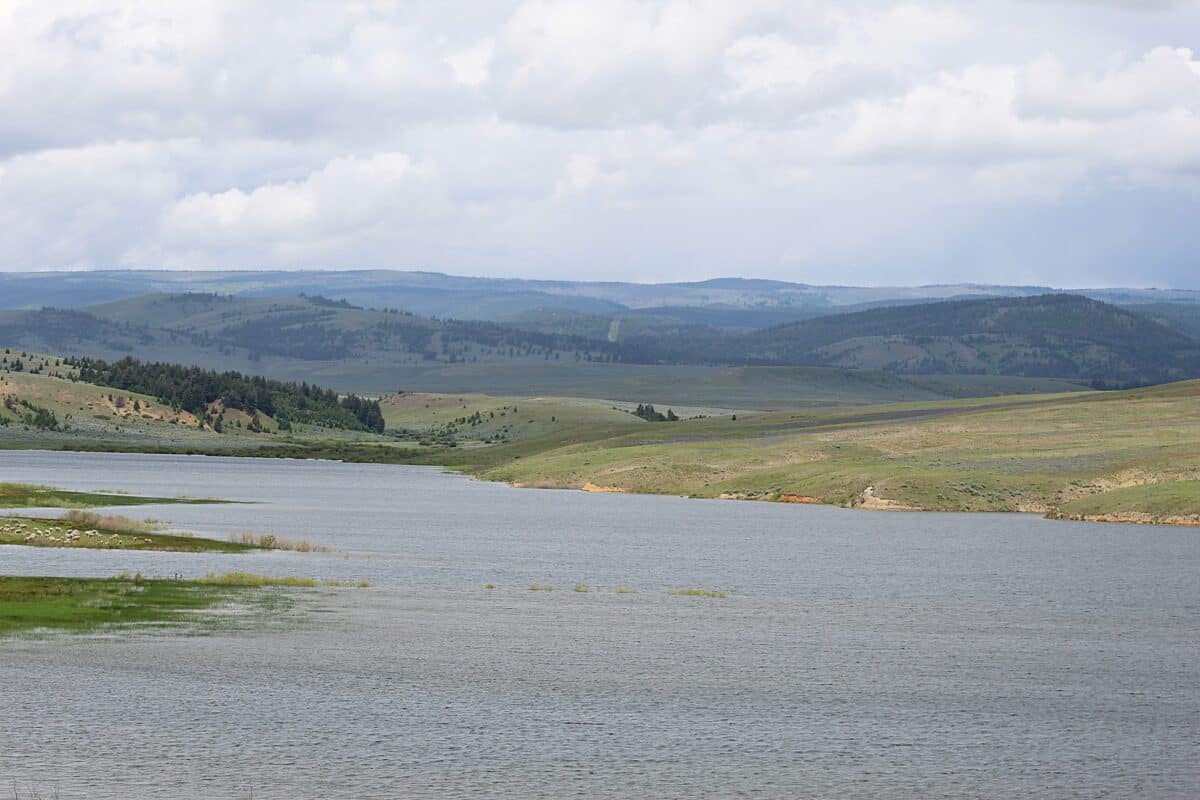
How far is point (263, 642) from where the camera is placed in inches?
1843

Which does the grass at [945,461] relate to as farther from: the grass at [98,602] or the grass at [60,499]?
the grass at [98,602]

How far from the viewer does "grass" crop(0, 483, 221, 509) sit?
92812 mm

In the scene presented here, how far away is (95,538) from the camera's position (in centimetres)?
7312

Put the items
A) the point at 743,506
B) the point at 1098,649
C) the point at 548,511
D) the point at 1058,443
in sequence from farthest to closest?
1. the point at 1058,443
2. the point at 743,506
3. the point at 548,511
4. the point at 1098,649

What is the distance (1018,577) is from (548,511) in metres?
50.3

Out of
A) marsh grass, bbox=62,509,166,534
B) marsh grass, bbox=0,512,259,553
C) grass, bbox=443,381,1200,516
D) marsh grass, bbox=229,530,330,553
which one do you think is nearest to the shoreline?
grass, bbox=443,381,1200,516

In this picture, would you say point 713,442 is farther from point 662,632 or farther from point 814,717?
point 814,717

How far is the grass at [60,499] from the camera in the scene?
92.8 meters

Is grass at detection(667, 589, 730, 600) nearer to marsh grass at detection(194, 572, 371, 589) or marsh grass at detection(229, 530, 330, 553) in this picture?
marsh grass at detection(194, 572, 371, 589)

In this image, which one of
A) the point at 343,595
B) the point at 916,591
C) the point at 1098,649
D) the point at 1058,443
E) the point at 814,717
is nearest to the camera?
the point at 814,717

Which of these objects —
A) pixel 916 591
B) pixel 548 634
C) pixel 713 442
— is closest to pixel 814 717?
pixel 548 634

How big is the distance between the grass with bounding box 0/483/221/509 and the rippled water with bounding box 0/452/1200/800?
23122 mm

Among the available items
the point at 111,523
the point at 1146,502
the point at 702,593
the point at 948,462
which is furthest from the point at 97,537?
the point at 948,462

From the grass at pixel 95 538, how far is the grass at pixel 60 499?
14.4 metres
